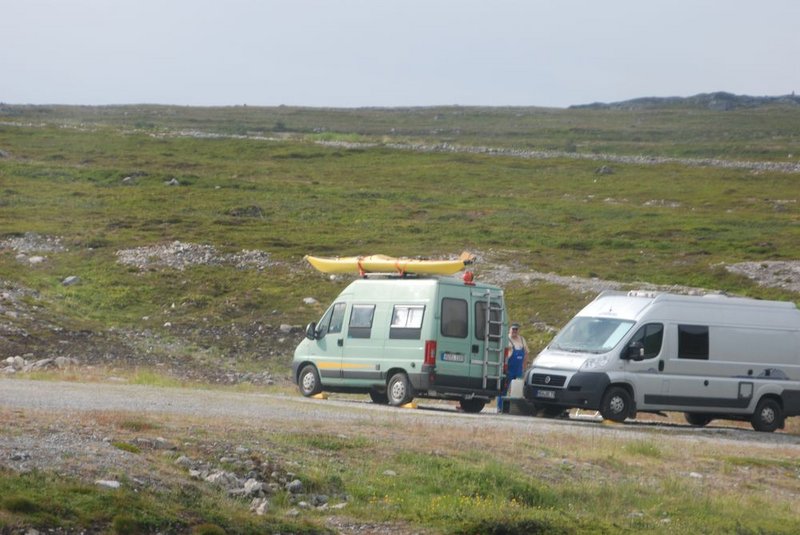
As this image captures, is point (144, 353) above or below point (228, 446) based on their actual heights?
below

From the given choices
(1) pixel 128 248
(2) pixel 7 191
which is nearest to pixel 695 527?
(1) pixel 128 248

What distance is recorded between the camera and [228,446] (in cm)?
1421

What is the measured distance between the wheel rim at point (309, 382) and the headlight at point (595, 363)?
20.0ft

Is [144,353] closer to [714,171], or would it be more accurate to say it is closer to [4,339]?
[4,339]

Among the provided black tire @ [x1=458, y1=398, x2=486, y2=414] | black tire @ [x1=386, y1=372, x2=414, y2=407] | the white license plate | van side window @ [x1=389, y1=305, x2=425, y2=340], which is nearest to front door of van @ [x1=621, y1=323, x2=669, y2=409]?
the white license plate

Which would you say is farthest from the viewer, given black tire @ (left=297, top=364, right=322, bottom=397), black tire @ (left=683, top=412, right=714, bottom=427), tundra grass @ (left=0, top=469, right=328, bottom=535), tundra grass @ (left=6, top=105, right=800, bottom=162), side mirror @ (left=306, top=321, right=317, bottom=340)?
tundra grass @ (left=6, top=105, right=800, bottom=162)

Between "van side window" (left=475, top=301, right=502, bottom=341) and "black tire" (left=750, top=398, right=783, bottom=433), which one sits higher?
"van side window" (left=475, top=301, right=502, bottom=341)

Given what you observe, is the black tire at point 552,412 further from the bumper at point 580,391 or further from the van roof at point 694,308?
the van roof at point 694,308

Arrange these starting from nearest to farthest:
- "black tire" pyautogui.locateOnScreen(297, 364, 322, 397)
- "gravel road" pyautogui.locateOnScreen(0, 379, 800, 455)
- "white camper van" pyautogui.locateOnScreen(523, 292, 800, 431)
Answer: "gravel road" pyautogui.locateOnScreen(0, 379, 800, 455) → "white camper van" pyautogui.locateOnScreen(523, 292, 800, 431) → "black tire" pyautogui.locateOnScreen(297, 364, 322, 397)

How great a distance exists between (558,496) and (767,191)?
64357mm

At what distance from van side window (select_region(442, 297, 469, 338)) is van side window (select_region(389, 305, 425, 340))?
441mm

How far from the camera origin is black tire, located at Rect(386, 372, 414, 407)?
25.1 meters

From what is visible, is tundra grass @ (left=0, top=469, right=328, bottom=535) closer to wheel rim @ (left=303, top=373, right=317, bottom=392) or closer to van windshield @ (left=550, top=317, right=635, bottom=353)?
van windshield @ (left=550, top=317, right=635, bottom=353)

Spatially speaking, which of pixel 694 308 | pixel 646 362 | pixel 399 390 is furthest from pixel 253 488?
pixel 694 308
